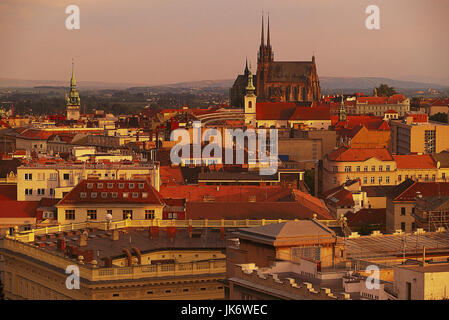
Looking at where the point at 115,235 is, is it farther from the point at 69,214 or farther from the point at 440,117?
the point at 440,117

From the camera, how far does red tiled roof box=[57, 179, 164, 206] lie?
36.9 metres

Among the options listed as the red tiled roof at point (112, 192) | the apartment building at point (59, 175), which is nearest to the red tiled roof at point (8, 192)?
the apartment building at point (59, 175)

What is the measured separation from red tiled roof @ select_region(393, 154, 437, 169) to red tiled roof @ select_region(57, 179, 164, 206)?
29.9 meters

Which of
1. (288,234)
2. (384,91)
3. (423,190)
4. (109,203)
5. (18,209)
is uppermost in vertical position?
(288,234)

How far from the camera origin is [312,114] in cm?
10725

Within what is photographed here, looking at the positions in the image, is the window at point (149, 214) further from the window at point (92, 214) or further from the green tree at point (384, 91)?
the green tree at point (384, 91)

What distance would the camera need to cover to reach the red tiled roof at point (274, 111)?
363 ft

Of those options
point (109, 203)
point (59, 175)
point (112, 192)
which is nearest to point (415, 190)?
point (59, 175)

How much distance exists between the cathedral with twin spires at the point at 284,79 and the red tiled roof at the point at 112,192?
106m

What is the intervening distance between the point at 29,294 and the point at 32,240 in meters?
2.94

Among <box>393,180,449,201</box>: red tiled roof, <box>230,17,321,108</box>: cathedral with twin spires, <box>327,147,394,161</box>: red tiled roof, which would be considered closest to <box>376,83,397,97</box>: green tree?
<box>230,17,321,108</box>: cathedral with twin spires

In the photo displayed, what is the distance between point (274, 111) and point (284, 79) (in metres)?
33.6

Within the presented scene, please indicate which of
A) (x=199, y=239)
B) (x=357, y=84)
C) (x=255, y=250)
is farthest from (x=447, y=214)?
(x=357, y=84)
